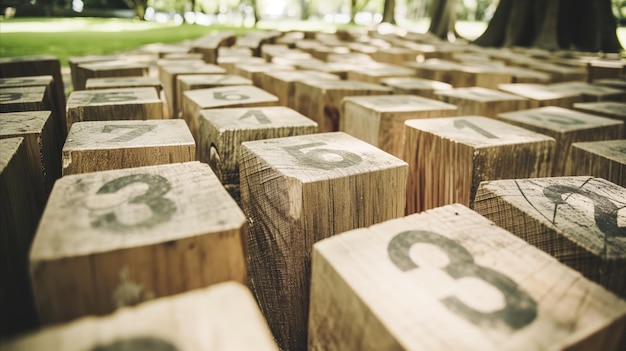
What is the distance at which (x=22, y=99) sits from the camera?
6.29 ft

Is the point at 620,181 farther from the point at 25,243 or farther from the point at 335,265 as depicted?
the point at 25,243

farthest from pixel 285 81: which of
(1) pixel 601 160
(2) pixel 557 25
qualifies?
(2) pixel 557 25

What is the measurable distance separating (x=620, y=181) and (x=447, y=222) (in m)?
1.14

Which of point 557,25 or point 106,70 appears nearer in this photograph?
point 106,70

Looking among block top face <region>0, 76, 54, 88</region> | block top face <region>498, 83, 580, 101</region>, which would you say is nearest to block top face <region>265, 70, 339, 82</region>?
block top face <region>498, 83, 580, 101</region>

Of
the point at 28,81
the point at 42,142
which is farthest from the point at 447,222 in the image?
the point at 28,81

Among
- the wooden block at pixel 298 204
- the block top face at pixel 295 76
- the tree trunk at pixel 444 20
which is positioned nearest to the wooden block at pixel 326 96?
the block top face at pixel 295 76

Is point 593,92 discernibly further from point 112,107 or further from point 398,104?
point 112,107

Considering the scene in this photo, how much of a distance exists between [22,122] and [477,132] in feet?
6.41

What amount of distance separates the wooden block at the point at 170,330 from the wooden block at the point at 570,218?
88 centimetres

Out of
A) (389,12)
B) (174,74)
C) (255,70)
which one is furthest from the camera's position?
(389,12)

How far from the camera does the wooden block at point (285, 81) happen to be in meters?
3.09

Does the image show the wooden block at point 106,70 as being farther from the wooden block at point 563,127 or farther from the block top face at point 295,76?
the wooden block at point 563,127

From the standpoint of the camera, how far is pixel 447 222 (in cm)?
108
